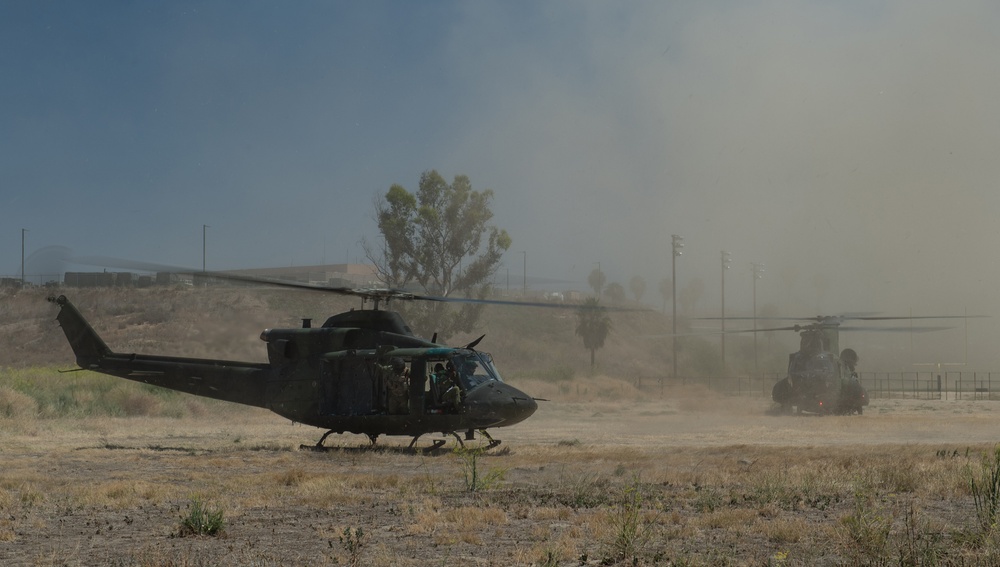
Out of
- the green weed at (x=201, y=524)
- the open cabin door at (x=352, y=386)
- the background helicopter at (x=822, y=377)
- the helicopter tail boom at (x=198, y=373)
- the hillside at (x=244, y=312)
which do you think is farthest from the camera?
the hillside at (x=244, y=312)

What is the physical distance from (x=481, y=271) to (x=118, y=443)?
38892mm

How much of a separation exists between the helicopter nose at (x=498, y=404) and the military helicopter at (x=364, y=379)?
20mm

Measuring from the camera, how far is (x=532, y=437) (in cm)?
2547

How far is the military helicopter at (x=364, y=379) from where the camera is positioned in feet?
63.9

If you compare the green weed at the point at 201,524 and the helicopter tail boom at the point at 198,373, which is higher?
the helicopter tail boom at the point at 198,373

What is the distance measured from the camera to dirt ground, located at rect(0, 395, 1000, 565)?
29.3ft

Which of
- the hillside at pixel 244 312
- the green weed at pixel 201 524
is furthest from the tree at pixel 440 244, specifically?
the green weed at pixel 201 524

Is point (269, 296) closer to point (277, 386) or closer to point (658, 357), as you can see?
point (658, 357)

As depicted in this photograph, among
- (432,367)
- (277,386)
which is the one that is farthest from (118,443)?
(432,367)

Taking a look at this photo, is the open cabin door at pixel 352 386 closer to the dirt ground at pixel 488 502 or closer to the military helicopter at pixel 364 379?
the military helicopter at pixel 364 379

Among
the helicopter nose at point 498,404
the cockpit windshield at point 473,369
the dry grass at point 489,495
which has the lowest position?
the dry grass at point 489,495

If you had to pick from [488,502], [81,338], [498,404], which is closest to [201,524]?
[488,502]

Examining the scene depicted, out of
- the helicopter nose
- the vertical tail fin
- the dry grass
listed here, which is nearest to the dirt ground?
the dry grass

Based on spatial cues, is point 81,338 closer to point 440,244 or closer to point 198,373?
point 198,373
